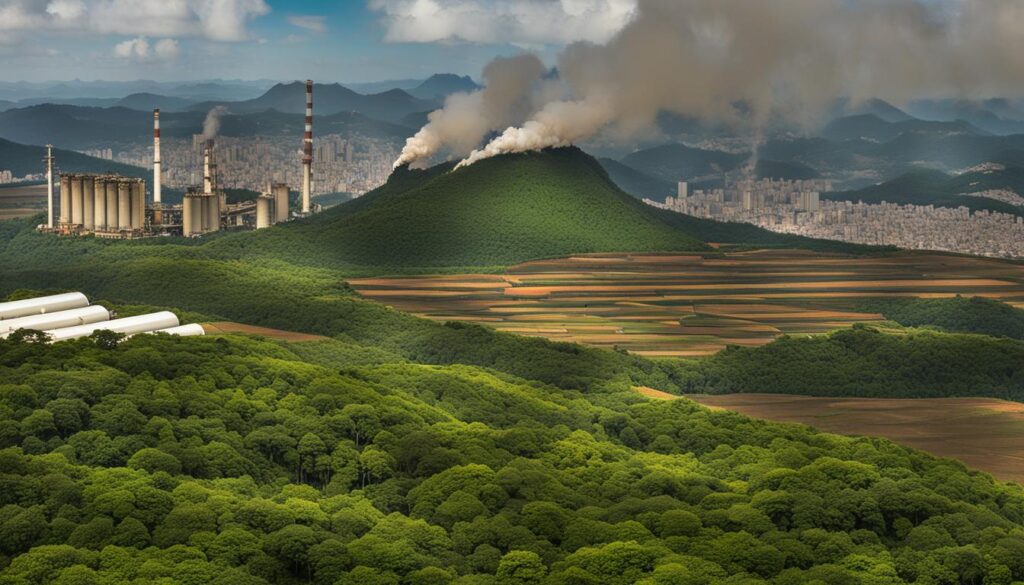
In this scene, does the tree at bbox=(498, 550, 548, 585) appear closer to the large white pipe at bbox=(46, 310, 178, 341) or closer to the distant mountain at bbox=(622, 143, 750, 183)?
the large white pipe at bbox=(46, 310, 178, 341)

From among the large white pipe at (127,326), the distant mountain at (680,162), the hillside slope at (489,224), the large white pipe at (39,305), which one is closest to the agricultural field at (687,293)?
the hillside slope at (489,224)

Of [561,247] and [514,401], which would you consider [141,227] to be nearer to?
[561,247]

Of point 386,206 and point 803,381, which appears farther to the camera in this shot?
point 386,206

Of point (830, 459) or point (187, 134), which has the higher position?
point (187, 134)

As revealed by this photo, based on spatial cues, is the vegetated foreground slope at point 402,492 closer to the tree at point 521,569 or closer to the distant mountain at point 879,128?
the tree at point 521,569

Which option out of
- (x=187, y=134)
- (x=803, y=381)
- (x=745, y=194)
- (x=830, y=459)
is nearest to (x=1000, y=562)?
(x=830, y=459)

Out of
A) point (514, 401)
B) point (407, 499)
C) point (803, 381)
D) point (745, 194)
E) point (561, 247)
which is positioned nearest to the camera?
point (407, 499)
